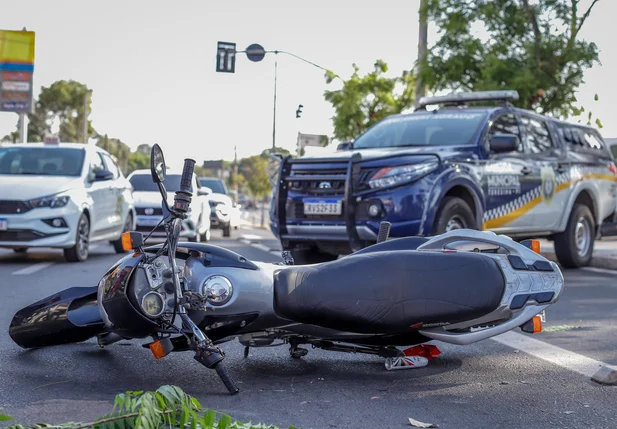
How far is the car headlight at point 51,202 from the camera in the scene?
38.4 feet

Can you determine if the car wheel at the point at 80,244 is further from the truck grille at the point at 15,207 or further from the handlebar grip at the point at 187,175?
the handlebar grip at the point at 187,175

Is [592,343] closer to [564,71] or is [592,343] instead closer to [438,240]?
[438,240]

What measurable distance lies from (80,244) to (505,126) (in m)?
5.66

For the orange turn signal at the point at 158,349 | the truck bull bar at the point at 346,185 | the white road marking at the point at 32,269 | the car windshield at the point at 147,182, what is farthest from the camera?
the car windshield at the point at 147,182

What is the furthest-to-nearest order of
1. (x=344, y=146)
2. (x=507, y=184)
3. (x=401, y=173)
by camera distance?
1. (x=344, y=146)
2. (x=507, y=184)
3. (x=401, y=173)

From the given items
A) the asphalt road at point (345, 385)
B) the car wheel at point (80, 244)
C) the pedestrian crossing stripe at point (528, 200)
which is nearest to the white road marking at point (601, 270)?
the pedestrian crossing stripe at point (528, 200)

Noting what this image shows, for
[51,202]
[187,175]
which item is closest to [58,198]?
[51,202]

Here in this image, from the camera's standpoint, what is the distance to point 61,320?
4.62 metres

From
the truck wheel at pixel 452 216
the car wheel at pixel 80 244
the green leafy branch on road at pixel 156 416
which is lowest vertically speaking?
the car wheel at pixel 80 244

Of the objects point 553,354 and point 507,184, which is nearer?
point 553,354

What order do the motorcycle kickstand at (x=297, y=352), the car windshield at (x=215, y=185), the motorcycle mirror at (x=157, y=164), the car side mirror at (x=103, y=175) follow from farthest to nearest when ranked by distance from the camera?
the car windshield at (x=215, y=185) → the car side mirror at (x=103, y=175) → the motorcycle kickstand at (x=297, y=352) → the motorcycle mirror at (x=157, y=164)

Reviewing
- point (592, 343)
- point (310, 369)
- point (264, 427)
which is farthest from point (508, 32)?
point (264, 427)

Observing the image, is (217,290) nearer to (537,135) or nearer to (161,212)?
(537,135)

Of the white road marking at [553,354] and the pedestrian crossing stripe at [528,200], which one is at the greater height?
the pedestrian crossing stripe at [528,200]
